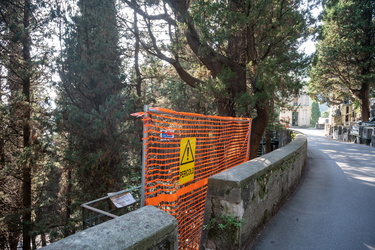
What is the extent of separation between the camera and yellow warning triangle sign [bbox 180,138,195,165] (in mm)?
3449

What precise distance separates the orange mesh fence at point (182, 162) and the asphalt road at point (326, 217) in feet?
3.36

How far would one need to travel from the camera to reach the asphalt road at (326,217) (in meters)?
3.51

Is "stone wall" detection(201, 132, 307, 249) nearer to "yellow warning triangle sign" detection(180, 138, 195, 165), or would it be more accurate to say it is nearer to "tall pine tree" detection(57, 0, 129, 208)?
"yellow warning triangle sign" detection(180, 138, 195, 165)

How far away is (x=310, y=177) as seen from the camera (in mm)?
7145

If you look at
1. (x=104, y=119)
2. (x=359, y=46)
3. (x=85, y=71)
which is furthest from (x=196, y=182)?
(x=359, y=46)

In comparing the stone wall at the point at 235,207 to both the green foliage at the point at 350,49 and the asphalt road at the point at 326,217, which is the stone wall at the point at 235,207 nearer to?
the asphalt road at the point at 326,217

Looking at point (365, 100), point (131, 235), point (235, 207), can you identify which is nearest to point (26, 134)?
point (235, 207)

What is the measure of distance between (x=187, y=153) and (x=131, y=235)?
1882 millimetres

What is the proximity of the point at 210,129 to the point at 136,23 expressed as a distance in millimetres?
8784

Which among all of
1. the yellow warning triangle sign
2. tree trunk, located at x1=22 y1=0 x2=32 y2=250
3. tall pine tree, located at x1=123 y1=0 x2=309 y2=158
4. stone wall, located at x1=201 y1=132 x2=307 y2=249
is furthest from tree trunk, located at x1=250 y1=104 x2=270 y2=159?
tree trunk, located at x1=22 y1=0 x2=32 y2=250

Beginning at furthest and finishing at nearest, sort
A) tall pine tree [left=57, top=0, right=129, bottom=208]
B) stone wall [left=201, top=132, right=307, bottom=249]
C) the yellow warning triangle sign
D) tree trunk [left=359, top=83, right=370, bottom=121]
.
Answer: tree trunk [left=359, top=83, right=370, bottom=121] < tall pine tree [left=57, top=0, right=129, bottom=208] < the yellow warning triangle sign < stone wall [left=201, top=132, right=307, bottom=249]

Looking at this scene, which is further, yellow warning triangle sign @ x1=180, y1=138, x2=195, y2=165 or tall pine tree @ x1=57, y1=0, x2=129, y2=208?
tall pine tree @ x1=57, y1=0, x2=129, y2=208

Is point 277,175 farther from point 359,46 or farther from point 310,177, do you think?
point 359,46

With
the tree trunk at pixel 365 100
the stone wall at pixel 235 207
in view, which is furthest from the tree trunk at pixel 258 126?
the tree trunk at pixel 365 100
